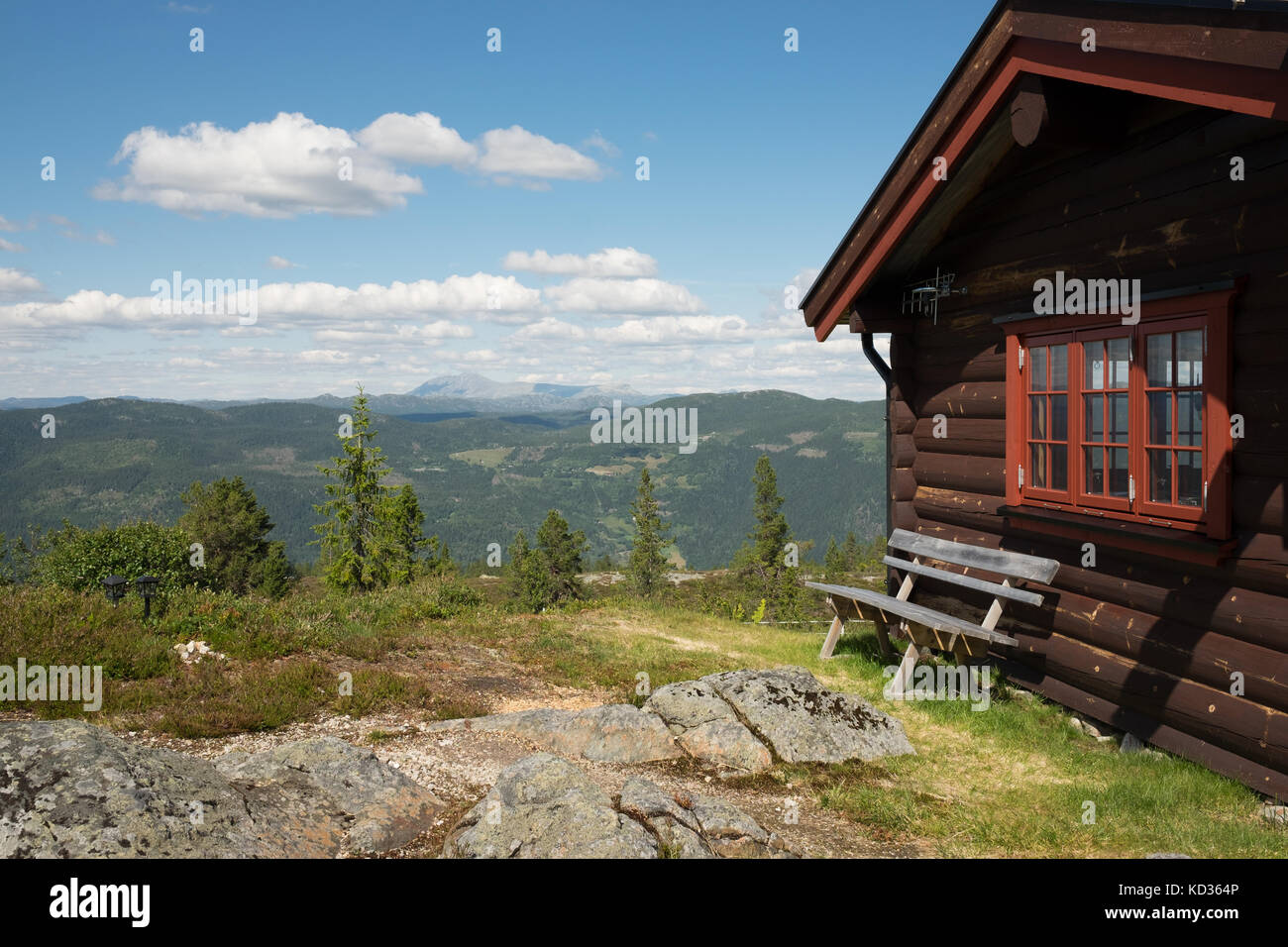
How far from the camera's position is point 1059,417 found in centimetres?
817

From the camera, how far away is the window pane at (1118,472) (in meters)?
7.45

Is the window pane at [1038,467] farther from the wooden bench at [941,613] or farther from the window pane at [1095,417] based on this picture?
the wooden bench at [941,613]

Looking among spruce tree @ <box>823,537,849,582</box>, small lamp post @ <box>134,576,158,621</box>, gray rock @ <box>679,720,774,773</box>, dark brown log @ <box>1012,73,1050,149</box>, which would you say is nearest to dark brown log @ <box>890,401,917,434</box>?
dark brown log @ <box>1012,73,1050,149</box>

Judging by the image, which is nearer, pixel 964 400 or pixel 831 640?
pixel 964 400

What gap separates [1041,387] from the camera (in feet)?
27.5

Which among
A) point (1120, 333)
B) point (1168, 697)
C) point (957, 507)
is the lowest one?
point (1168, 697)

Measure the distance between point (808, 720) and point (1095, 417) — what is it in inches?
162

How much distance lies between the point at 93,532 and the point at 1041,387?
1779 inches

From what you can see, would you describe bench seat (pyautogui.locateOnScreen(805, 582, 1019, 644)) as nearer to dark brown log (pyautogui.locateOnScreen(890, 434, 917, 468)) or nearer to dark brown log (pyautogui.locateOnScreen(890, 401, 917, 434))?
dark brown log (pyautogui.locateOnScreen(890, 434, 917, 468))

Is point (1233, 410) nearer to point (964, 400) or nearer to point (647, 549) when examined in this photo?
point (964, 400)

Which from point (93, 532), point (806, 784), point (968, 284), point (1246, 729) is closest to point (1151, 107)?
point (968, 284)

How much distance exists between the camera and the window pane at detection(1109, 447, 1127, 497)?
745 cm

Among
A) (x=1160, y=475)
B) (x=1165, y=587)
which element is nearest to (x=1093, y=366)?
(x=1160, y=475)

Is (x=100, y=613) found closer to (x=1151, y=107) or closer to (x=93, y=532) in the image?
(x=1151, y=107)
